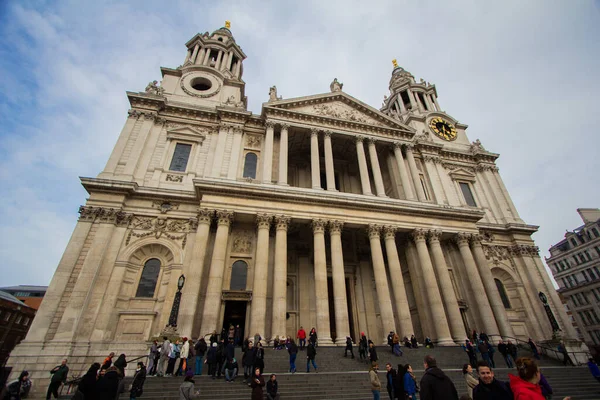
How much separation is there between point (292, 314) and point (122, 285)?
388 inches

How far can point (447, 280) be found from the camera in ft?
60.3

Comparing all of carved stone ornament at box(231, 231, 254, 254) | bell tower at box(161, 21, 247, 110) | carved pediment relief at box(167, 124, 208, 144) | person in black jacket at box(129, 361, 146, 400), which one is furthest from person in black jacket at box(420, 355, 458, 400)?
bell tower at box(161, 21, 247, 110)

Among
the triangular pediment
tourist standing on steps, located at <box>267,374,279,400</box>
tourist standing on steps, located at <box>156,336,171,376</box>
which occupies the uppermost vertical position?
the triangular pediment

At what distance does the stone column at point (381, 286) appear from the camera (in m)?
16.4

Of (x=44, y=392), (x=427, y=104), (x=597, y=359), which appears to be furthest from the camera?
(x=427, y=104)

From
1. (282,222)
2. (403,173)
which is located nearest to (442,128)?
(403,173)

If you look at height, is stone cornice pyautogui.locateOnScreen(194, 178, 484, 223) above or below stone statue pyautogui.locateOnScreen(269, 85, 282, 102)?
below

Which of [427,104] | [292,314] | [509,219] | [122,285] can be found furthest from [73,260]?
[427,104]

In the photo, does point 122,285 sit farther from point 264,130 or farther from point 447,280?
point 447,280

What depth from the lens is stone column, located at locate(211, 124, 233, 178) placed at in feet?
66.7

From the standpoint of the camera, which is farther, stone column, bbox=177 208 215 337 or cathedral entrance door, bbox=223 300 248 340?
cathedral entrance door, bbox=223 300 248 340

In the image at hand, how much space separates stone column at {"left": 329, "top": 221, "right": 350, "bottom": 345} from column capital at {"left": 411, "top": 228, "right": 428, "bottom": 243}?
5140 millimetres

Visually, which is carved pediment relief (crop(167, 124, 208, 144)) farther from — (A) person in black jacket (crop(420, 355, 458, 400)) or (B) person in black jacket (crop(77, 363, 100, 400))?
(A) person in black jacket (crop(420, 355, 458, 400))

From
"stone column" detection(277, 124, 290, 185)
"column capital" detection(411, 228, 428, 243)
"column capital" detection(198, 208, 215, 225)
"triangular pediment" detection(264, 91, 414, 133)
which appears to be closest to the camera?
"column capital" detection(198, 208, 215, 225)
